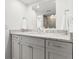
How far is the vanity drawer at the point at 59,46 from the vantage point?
3.98 feet

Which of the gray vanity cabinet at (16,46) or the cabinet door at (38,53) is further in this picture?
the gray vanity cabinet at (16,46)

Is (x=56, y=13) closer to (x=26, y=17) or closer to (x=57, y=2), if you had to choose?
(x=57, y=2)

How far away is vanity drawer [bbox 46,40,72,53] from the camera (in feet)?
3.98

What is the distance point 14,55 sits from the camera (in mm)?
2547

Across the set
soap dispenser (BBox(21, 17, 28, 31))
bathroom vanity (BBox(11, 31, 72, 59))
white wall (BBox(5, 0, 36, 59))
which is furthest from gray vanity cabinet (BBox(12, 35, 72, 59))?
soap dispenser (BBox(21, 17, 28, 31))

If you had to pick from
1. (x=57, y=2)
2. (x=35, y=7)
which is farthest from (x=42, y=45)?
(x=35, y=7)

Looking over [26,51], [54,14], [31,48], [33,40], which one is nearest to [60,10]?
[54,14]

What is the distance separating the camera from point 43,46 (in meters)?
1.56

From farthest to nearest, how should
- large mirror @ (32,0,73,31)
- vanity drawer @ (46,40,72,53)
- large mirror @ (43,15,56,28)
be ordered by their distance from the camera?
large mirror @ (43,15,56,28) → large mirror @ (32,0,73,31) → vanity drawer @ (46,40,72,53)

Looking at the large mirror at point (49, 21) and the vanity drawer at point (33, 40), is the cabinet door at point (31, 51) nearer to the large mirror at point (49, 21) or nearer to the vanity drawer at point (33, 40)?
the vanity drawer at point (33, 40)

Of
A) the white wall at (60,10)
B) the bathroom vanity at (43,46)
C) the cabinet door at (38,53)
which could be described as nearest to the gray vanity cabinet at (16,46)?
the bathroom vanity at (43,46)

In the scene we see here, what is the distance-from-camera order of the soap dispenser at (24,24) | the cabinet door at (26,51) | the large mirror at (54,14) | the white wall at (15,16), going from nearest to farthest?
the cabinet door at (26,51)
the large mirror at (54,14)
the white wall at (15,16)
the soap dispenser at (24,24)

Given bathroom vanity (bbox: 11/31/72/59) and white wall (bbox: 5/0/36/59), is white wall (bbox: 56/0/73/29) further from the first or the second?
white wall (bbox: 5/0/36/59)

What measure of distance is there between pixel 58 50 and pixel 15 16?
1.96 meters
